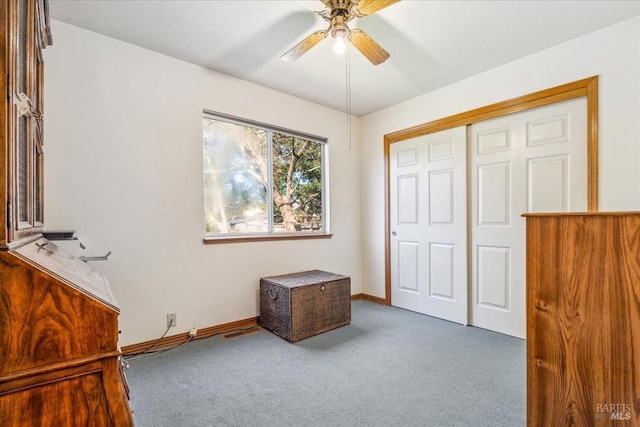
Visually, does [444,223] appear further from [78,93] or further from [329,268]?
[78,93]

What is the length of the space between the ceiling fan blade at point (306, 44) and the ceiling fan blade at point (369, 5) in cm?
23

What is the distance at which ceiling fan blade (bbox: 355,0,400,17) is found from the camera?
1.58 m

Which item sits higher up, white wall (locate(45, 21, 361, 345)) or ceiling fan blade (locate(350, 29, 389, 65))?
ceiling fan blade (locate(350, 29, 389, 65))

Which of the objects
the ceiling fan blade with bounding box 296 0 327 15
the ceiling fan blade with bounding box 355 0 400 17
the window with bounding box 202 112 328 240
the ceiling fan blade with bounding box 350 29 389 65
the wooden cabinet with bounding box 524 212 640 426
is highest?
the ceiling fan blade with bounding box 296 0 327 15

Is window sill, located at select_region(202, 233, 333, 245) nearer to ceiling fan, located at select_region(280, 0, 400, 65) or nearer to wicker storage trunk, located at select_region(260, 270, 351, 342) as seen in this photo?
wicker storage trunk, located at select_region(260, 270, 351, 342)

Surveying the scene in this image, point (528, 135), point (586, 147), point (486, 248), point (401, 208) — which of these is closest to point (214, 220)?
point (401, 208)

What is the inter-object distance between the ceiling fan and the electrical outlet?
7.30ft

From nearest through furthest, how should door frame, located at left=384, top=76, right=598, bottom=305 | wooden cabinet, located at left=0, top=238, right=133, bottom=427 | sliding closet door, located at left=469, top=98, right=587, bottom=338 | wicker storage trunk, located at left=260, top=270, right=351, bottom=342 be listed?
wooden cabinet, located at left=0, top=238, right=133, bottom=427 < door frame, located at left=384, top=76, right=598, bottom=305 < sliding closet door, located at left=469, top=98, right=587, bottom=338 < wicker storage trunk, located at left=260, top=270, right=351, bottom=342

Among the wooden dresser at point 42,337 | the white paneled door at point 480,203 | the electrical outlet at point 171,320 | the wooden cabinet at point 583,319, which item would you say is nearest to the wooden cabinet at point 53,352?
the wooden dresser at point 42,337

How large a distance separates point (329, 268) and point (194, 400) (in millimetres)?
2104

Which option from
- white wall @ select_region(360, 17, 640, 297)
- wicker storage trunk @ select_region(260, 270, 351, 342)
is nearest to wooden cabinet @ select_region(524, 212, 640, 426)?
white wall @ select_region(360, 17, 640, 297)

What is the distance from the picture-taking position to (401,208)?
3.48m

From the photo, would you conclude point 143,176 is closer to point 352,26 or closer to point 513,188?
point 352,26

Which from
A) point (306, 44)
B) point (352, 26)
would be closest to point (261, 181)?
point (306, 44)
